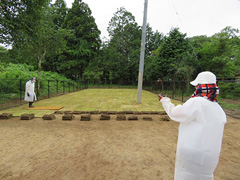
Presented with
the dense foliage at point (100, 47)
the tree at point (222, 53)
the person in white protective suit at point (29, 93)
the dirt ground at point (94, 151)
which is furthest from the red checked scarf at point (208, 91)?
the tree at point (222, 53)

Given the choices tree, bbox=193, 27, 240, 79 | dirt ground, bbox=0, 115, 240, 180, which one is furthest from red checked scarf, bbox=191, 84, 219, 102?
tree, bbox=193, 27, 240, 79

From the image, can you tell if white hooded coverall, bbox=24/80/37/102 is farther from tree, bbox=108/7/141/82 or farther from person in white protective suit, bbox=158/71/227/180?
tree, bbox=108/7/141/82

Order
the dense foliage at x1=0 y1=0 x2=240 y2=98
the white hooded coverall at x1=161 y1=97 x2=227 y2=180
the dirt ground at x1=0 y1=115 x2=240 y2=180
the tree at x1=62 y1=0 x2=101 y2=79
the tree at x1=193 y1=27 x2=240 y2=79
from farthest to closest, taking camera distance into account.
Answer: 1. the tree at x1=62 y1=0 x2=101 y2=79
2. the tree at x1=193 y1=27 x2=240 y2=79
3. the dense foliage at x1=0 y1=0 x2=240 y2=98
4. the dirt ground at x1=0 y1=115 x2=240 y2=180
5. the white hooded coverall at x1=161 y1=97 x2=227 y2=180

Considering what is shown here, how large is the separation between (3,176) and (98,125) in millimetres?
2975

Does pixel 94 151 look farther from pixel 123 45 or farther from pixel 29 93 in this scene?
pixel 123 45

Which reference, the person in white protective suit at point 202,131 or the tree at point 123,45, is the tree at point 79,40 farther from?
the person in white protective suit at point 202,131

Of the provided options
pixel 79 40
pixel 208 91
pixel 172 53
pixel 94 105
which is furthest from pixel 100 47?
pixel 208 91

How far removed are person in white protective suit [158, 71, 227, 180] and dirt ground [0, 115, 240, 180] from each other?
98 centimetres

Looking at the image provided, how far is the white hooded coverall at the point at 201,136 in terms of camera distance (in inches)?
58.5

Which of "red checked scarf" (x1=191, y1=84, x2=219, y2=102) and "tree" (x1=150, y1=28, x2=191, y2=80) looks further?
"tree" (x1=150, y1=28, x2=191, y2=80)

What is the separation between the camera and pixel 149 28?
34750 mm

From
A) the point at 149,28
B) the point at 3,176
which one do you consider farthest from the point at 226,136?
the point at 149,28

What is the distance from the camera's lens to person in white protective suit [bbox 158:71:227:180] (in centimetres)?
149

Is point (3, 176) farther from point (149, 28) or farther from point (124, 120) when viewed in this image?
point (149, 28)
